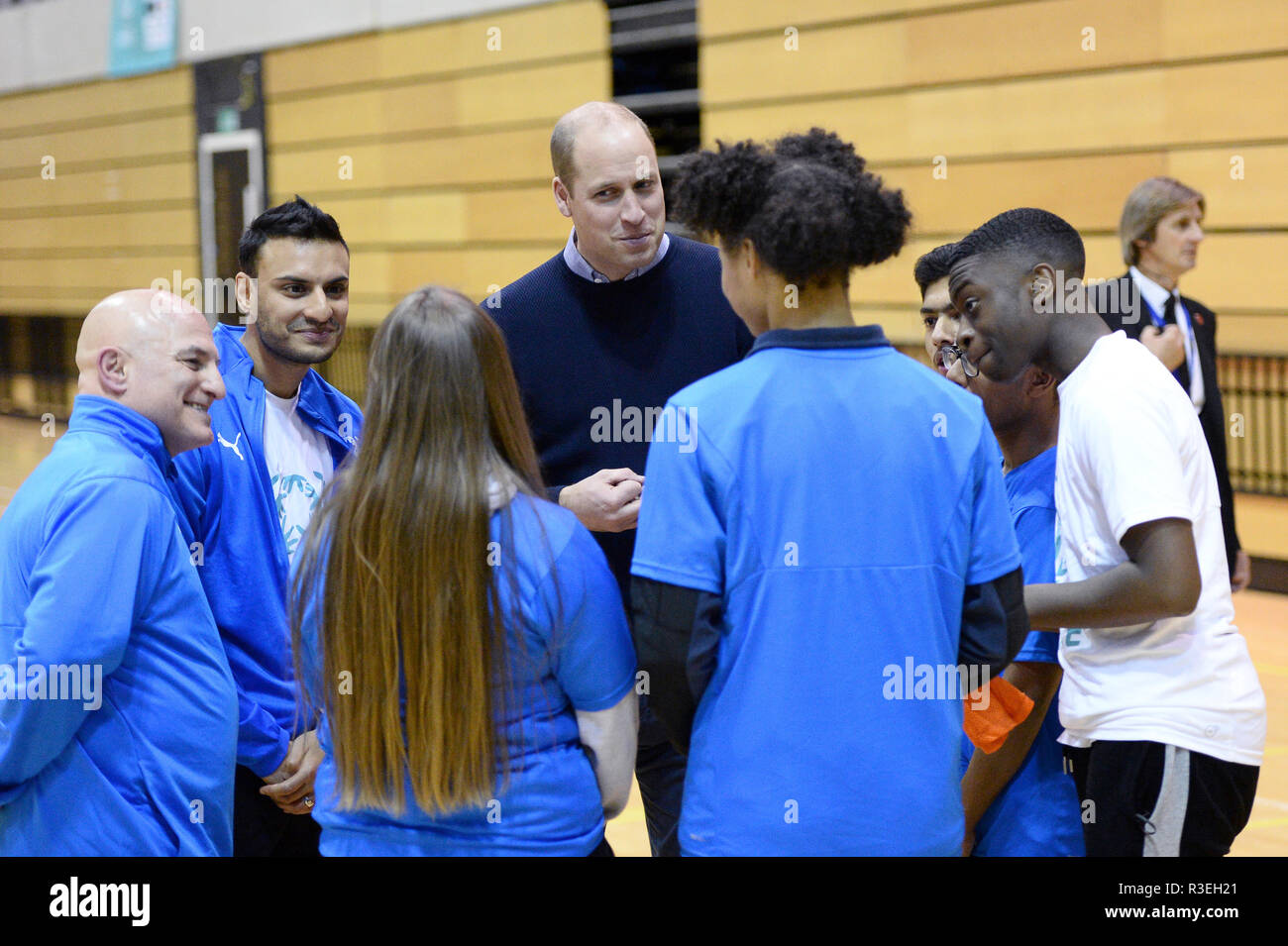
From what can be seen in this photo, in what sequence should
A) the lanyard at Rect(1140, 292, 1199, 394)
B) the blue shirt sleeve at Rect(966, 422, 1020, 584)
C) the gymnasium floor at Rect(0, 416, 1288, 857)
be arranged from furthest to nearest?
the lanyard at Rect(1140, 292, 1199, 394)
the gymnasium floor at Rect(0, 416, 1288, 857)
the blue shirt sleeve at Rect(966, 422, 1020, 584)

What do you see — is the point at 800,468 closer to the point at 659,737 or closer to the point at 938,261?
the point at 659,737

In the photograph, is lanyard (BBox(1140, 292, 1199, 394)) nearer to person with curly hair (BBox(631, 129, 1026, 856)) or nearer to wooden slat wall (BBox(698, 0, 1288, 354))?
wooden slat wall (BBox(698, 0, 1288, 354))

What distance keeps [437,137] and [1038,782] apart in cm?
1127

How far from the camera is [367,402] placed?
1.88 m

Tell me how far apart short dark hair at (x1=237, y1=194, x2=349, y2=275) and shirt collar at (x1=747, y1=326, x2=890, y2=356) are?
58.2 inches

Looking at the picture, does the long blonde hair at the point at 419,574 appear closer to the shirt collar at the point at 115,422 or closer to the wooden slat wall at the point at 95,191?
the shirt collar at the point at 115,422

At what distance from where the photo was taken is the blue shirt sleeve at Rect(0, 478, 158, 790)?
6.68 feet

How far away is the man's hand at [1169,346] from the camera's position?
5.02 metres

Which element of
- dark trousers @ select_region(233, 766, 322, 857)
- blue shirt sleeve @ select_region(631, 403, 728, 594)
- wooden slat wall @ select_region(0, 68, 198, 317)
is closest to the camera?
blue shirt sleeve @ select_region(631, 403, 728, 594)

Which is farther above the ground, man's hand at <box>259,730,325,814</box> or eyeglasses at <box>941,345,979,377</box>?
eyeglasses at <box>941,345,979,377</box>

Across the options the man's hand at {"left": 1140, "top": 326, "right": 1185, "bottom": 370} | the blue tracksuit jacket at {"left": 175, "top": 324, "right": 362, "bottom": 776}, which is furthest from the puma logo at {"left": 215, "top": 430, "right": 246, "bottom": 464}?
the man's hand at {"left": 1140, "top": 326, "right": 1185, "bottom": 370}

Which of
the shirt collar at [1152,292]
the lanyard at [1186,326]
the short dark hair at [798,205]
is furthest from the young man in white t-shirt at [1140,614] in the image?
the shirt collar at [1152,292]

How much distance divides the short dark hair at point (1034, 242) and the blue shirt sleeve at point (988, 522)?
0.61 m
